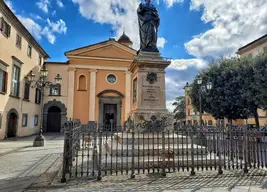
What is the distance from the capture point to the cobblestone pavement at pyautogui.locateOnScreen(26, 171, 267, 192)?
416 cm

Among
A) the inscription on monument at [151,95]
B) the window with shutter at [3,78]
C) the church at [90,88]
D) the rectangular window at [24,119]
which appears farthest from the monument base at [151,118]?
the church at [90,88]

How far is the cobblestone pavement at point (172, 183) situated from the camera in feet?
13.7

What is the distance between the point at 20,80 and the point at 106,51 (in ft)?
34.5

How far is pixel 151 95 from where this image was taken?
742 centimetres

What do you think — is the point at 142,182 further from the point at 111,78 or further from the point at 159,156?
the point at 111,78

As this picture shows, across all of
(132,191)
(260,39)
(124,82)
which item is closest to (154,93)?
(132,191)

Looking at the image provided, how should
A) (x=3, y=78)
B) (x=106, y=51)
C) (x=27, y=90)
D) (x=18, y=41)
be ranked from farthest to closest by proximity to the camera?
(x=106, y=51)
(x=27, y=90)
(x=18, y=41)
(x=3, y=78)

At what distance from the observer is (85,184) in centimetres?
442

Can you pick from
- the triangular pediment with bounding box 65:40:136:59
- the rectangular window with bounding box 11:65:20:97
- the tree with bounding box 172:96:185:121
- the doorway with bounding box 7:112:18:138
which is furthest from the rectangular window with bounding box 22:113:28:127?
the tree with bounding box 172:96:185:121

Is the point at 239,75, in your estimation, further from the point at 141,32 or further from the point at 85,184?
the point at 85,184

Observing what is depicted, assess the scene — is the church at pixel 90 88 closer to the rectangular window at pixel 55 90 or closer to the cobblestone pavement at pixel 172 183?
the rectangular window at pixel 55 90

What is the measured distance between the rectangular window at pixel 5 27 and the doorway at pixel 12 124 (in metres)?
6.20

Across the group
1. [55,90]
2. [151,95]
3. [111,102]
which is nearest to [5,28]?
[55,90]

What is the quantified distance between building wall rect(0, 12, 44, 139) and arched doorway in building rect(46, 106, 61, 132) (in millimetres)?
1436
